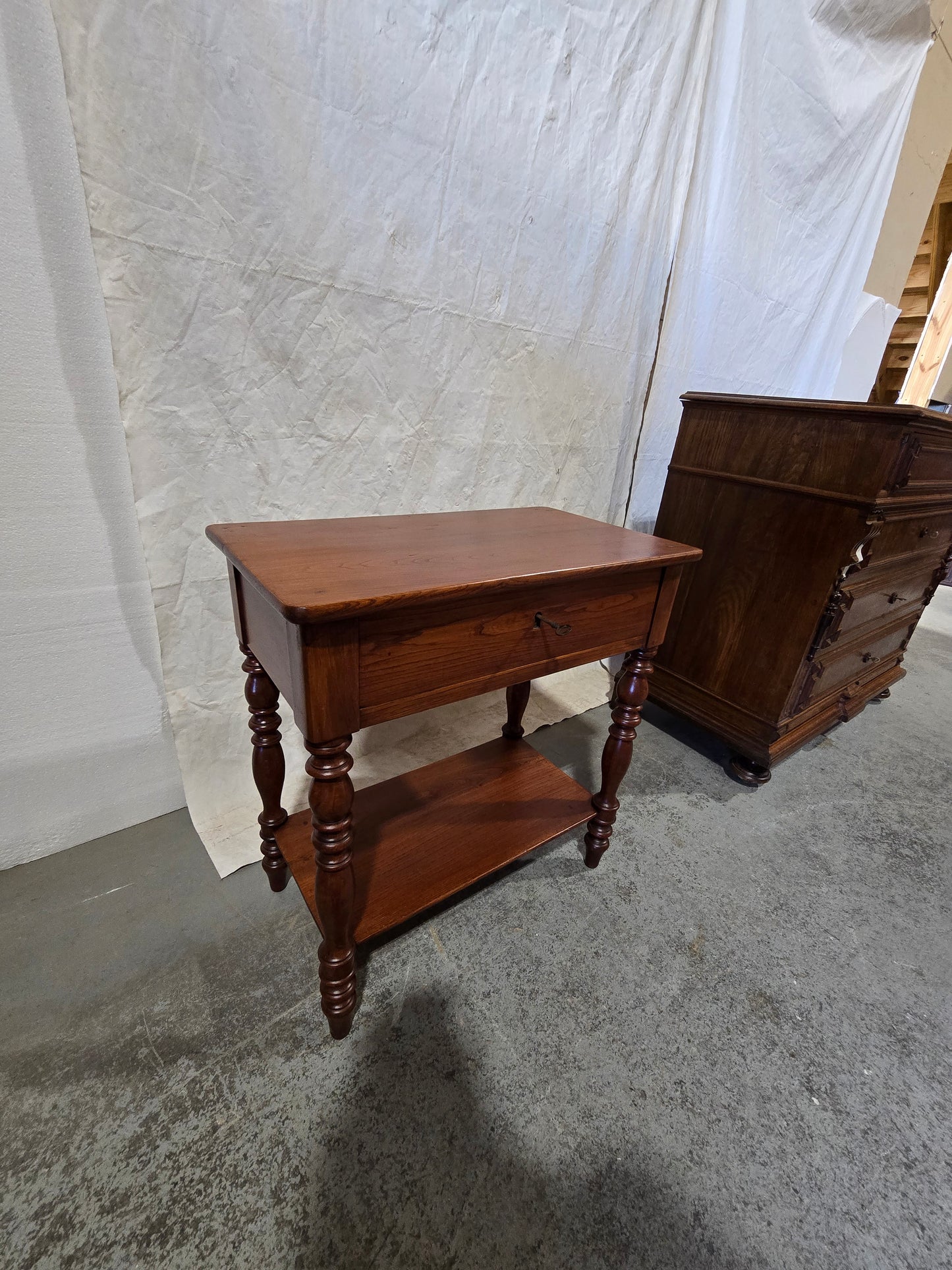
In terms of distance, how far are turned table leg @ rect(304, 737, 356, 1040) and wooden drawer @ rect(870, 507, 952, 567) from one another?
1340mm

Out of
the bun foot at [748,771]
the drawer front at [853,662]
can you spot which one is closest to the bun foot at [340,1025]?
the bun foot at [748,771]

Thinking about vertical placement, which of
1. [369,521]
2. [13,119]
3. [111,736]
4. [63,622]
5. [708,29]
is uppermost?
[708,29]

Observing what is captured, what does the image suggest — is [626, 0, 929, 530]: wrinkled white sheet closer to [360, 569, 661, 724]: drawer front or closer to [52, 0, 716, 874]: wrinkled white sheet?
[52, 0, 716, 874]: wrinkled white sheet

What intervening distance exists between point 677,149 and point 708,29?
0.24 meters

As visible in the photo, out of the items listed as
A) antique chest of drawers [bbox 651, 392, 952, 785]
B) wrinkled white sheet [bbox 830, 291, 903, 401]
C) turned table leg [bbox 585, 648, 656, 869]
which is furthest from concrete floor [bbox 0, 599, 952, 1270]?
wrinkled white sheet [bbox 830, 291, 903, 401]

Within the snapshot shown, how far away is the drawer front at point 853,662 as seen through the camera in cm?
142

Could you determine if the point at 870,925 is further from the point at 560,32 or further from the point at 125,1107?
the point at 560,32

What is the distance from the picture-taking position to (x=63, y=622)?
98 cm

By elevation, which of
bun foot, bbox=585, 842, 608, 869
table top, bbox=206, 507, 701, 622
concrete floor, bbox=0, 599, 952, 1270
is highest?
table top, bbox=206, 507, 701, 622

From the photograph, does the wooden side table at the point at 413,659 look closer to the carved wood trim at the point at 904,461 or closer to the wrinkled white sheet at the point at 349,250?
the wrinkled white sheet at the point at 349,250

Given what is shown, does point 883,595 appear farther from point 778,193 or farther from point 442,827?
point 442,827

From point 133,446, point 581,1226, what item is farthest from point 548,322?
point 581,1226

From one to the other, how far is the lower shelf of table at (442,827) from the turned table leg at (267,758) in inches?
1.7

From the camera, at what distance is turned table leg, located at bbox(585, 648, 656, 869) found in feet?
3.38
